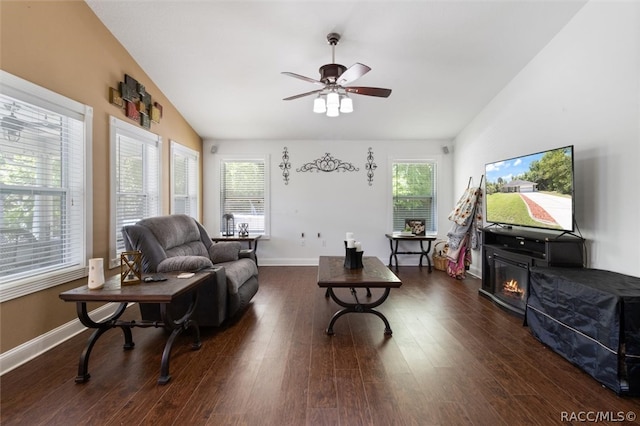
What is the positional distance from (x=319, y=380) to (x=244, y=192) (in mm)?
4239

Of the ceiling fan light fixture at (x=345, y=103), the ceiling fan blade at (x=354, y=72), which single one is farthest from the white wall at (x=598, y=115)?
the ceiling fan light fixture at (x=345, y=103)

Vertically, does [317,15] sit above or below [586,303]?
above

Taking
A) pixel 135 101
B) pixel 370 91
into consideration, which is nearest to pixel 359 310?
pixel 370 91

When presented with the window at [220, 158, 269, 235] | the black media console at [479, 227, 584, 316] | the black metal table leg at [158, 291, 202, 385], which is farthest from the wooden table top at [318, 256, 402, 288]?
the window at [220, 158, 269, 235]

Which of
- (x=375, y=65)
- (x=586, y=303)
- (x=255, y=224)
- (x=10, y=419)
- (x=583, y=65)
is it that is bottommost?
(x=10, y=419)

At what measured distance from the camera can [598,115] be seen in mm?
2717

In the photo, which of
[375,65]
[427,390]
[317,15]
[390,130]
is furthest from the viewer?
[390,130]

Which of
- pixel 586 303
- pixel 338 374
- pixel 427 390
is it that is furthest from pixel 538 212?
pixel 338 374

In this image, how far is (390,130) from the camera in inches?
207

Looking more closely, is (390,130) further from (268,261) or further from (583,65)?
(268,261)

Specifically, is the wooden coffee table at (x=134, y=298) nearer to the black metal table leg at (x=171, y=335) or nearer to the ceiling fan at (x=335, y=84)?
the black metal table leg at (x=171, y=335)

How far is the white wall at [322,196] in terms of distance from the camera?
561cm

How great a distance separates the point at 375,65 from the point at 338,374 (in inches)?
131

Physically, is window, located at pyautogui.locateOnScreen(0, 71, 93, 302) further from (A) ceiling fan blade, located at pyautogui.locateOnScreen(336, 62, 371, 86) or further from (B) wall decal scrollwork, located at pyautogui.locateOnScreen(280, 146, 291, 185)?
(B) wall decal scrollwork, located at pyautogui.locateOnScreen(280, 146, 291, 185)
